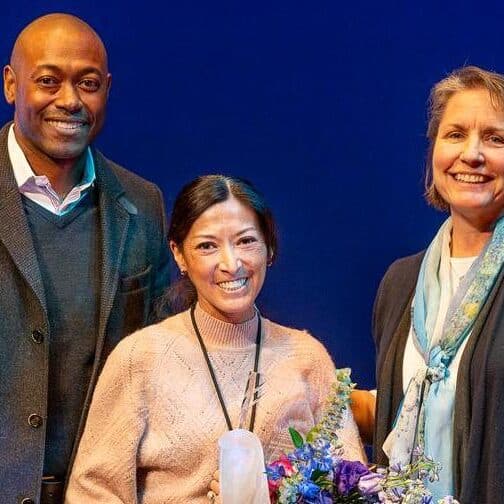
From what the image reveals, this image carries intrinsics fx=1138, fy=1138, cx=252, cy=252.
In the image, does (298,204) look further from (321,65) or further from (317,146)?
(321,65)

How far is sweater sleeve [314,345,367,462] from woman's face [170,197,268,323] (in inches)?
8.1

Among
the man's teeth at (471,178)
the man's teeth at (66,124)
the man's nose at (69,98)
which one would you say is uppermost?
the man's nose at (69,98)

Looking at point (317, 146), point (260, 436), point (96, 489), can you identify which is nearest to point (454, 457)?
point (260, 436)

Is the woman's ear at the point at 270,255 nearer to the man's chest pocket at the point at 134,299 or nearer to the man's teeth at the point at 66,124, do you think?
the man's chest pocket at the point at 134,299

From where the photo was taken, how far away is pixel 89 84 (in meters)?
2.64

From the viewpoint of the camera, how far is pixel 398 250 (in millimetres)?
3402

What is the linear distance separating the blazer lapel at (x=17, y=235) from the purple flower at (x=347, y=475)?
34.9 inches

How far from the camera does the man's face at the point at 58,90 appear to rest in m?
2.60

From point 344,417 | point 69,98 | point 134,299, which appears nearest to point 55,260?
point 134,299

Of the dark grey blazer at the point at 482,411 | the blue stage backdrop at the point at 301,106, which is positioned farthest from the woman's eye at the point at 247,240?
the blue stage backdrop at the point at 301,106

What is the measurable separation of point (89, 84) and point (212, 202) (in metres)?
0.47

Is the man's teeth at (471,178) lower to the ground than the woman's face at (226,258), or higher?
higher

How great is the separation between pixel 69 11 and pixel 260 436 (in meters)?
1.47

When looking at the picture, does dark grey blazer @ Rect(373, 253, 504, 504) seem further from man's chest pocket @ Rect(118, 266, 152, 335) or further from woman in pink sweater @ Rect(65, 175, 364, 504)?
man's chest pocket @ Rect(118, 266, 152, 335)
